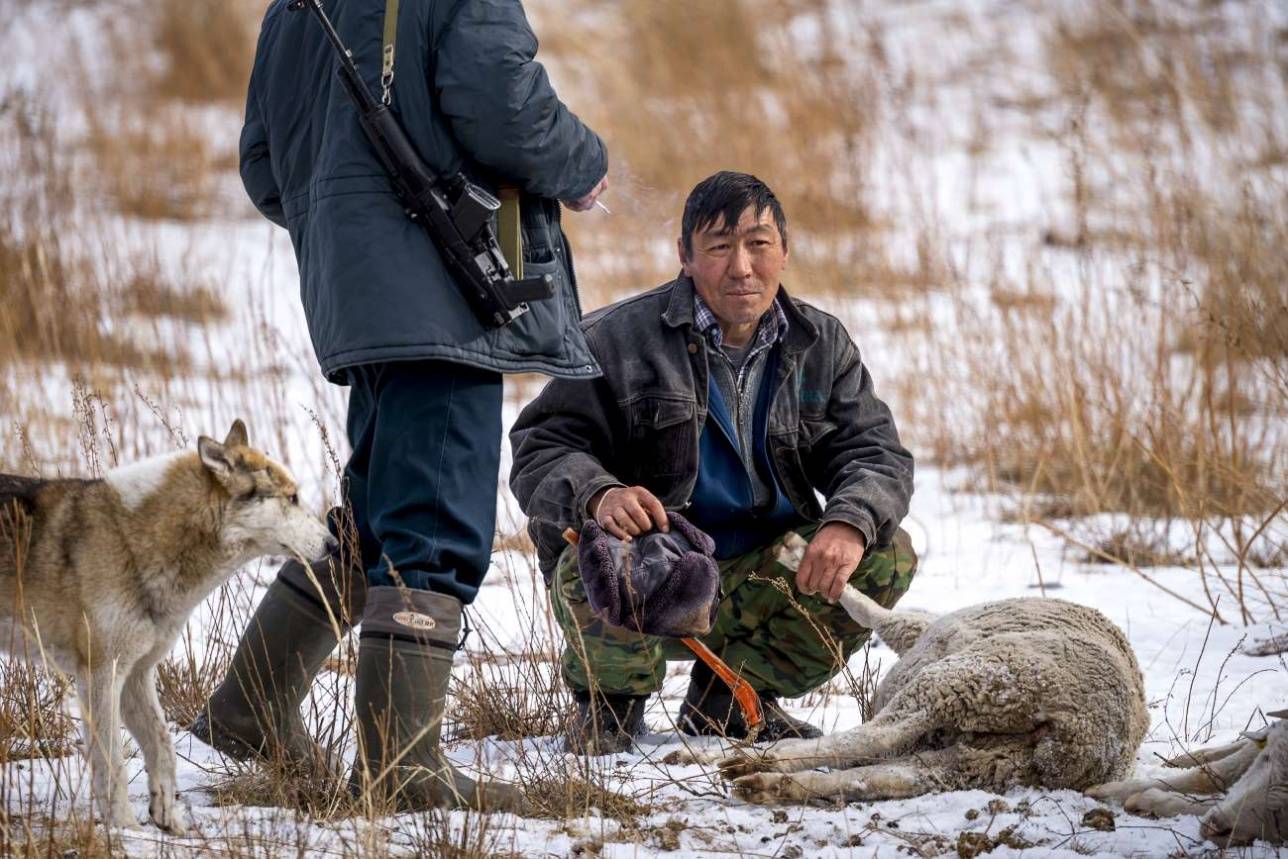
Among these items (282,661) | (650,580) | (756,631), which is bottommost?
(756,631)

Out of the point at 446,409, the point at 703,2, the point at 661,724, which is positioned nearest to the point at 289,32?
the point at 446,409

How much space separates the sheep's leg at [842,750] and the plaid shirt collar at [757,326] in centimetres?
100

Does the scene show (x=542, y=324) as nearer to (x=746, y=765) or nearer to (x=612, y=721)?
(x=746, y=765)

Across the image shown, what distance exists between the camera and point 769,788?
260 cm

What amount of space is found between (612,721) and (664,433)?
2.34 feet

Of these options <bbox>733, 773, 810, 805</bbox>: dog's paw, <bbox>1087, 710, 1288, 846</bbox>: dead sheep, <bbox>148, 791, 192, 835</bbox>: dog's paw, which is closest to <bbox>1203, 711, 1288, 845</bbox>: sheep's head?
<bbox>1087, 710, 1288, 846</bbox>: dead sheep

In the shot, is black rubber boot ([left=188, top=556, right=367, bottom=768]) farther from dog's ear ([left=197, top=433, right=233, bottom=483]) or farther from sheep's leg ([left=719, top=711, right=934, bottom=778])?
sheep's leg ([left=719, top=711, right=934, bottom=778])

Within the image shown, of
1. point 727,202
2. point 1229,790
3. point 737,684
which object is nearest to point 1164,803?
A: point 1229,790

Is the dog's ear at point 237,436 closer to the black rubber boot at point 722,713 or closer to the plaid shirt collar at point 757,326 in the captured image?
the plaid shirt collar at point 757,326

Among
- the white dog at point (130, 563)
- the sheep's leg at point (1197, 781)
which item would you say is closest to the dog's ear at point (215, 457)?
the white dog at point (130, 563)

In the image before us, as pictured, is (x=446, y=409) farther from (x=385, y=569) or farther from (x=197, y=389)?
(x=197, y=389)

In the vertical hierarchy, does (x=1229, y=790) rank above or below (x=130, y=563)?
below

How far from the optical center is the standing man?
8.21ft

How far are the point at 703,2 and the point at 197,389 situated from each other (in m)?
7.10
